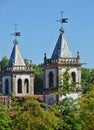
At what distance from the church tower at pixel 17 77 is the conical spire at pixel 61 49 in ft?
18.3

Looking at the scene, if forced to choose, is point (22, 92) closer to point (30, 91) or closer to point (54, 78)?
point (30, 91)

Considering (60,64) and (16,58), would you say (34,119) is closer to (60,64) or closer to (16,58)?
(60,64)

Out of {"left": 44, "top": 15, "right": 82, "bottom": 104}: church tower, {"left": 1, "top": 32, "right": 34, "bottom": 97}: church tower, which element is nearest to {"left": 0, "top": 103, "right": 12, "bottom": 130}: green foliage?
{"left": 44, "top": 15, "right": 82, "bottom": 104}: church tower

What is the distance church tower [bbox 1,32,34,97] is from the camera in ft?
234

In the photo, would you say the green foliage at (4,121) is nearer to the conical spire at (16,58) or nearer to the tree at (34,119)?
the tree at (34,119)

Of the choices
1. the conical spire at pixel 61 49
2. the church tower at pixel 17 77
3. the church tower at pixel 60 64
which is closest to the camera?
the church tower at pixel 60 64

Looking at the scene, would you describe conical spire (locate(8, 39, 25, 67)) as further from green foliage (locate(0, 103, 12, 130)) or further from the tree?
the tree

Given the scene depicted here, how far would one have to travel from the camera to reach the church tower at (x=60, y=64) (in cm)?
6581

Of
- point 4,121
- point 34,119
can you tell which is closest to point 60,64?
point 4,121

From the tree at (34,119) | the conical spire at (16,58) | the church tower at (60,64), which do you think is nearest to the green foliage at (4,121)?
the tree at (34,119)

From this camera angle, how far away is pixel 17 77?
7162 centimetres

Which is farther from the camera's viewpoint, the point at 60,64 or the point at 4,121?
the point at 60,64

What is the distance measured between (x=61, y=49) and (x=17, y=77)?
7.22 m

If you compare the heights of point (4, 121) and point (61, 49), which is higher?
point (61, 49)
